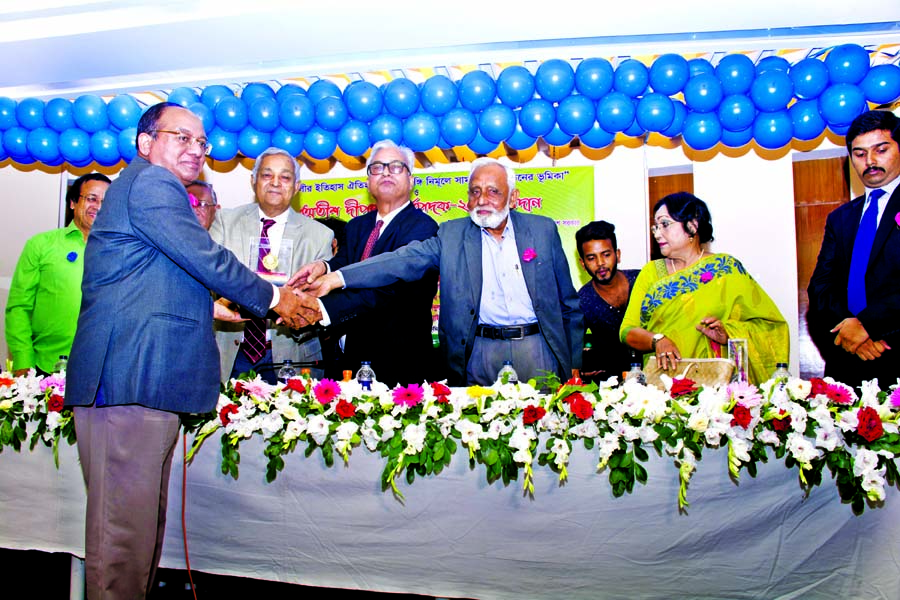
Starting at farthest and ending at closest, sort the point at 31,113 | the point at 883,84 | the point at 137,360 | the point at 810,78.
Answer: the point at 31,113, the point at 810,78, the point at 883,84, the point at 137,360

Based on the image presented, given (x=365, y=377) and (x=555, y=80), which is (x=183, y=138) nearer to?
(x=365, y=377)

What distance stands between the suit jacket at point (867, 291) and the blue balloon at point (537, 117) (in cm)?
152

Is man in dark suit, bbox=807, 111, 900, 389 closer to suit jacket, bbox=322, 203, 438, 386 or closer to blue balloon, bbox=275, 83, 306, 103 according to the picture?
suit jacket, bbox=322, 203, 438, 386

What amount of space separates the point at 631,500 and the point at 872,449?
716mm

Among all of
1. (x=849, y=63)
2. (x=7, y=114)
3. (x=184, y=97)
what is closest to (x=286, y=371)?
(x=184, y=97)

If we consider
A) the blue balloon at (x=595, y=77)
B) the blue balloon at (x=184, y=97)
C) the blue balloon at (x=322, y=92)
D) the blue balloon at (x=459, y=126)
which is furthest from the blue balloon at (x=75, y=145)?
the blue balloon at (x=595, y=77)

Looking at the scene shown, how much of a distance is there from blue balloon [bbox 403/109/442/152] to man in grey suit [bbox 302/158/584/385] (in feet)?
2.71

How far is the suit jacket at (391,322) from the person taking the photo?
312cm

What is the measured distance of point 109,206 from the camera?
85.3 inches

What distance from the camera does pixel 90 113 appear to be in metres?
4.30

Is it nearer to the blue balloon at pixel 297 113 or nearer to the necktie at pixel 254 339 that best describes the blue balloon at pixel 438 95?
the blue balloon at pixel 297 113

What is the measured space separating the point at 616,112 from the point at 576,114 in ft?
0.70

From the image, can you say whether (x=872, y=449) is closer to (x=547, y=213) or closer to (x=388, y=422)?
(x=388, y=422)

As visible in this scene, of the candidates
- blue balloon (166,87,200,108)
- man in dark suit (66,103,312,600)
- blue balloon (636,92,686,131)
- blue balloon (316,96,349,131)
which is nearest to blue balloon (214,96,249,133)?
blue balloon (166,87,200,108)
